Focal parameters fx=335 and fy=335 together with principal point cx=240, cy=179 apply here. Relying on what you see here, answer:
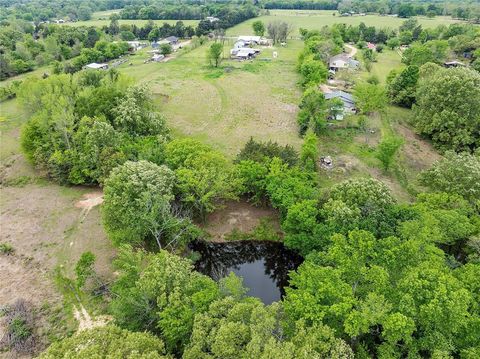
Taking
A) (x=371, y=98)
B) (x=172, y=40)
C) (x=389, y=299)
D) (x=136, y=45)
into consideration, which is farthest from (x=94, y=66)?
(x=389, y=299)

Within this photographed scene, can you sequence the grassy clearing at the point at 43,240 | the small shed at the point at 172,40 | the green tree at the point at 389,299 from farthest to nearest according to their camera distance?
the small shed at the point at 172,40
the grassy clearing at the point at 43,240
the green tree at the point at 389,299

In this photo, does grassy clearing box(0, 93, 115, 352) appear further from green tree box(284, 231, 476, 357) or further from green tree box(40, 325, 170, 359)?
green tree box(284, 231, 476, 357)

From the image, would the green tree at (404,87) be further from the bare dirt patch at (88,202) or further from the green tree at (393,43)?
the bare dirt patch at (88,202)

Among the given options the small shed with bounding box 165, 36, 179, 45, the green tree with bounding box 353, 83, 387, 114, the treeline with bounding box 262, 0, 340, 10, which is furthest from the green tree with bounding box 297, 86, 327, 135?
the treeline with bounding box 262, 0, 340, 10

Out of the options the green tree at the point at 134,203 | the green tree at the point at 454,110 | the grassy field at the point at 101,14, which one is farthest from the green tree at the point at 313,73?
the grassy field at the point at 101,14

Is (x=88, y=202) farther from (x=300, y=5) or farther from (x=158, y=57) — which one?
(x=300, y=5)

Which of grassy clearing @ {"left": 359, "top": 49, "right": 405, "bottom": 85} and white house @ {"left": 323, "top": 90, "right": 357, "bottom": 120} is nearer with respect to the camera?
white house @ {"left": 323, "top": 90, "right": 357, "bottom": 120}

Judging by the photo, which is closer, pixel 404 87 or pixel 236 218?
pixel 236 218
